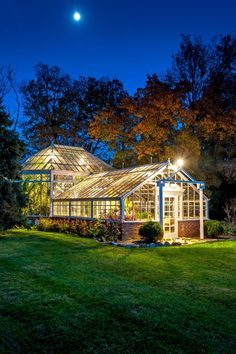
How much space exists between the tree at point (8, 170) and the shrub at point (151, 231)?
5042 mm

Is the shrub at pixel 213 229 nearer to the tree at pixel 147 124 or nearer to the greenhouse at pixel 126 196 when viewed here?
the greenhouse at pixel 126 196

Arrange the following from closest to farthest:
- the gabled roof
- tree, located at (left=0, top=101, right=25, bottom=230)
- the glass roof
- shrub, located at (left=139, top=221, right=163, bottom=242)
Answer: tree, located at (left=0, top=101, right=25, bottom=230), shrub, located at (left=139, top=221, right=163, bottom=242), the glass roof, the gabled roof

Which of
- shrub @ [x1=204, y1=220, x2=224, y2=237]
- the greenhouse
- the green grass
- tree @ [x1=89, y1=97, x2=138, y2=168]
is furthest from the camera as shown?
tree @ [x1=89, y1=97, x2=138, y2=168]

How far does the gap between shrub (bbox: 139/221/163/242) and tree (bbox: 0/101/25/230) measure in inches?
199

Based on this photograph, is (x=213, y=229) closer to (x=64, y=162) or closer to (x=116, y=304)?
(x=64, y=162)

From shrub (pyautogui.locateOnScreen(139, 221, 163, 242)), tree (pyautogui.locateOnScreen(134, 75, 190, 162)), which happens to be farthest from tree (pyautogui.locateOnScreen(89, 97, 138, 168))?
shrub (pyautogui.locateOnScreen(139, 221, 163, 242))

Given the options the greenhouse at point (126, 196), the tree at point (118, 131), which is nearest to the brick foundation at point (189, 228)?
the greenhouse at point (126, 196)

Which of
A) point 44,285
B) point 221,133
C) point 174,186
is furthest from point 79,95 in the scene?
point 44,285

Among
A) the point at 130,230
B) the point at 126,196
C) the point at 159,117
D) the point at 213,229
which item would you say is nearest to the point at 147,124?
the point at 159,117

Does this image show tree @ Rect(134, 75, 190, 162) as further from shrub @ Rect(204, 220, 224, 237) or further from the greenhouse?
shrub @ Rect(204, 220, 224, 237)

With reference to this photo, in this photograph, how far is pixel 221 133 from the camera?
2341 centimetres

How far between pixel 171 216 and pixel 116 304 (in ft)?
38.6

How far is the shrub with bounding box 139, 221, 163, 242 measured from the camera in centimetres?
1444

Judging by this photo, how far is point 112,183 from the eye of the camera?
18.1 meters
